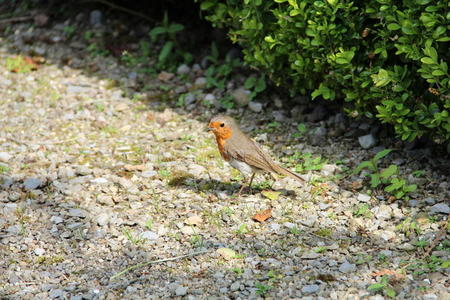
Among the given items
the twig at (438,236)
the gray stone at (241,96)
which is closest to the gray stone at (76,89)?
the gray stone at (241,96)

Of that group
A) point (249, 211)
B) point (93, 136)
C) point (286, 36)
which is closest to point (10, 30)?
point (93, 136)

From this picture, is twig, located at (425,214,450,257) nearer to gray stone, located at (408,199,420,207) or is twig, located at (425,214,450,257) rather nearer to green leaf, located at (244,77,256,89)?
gray stone, located at (408,199,420,207)

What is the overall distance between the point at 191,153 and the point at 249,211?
1158mm

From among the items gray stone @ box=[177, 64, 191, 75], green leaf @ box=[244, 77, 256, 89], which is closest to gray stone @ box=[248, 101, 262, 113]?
green leaf @ box=[244, 77, 256, 89]

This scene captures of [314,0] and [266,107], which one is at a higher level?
[314,0]

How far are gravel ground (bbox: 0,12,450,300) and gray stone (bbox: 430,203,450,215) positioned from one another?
0.01 m

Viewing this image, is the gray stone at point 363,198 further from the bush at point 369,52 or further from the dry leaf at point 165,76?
the dry leaf at point 165,76

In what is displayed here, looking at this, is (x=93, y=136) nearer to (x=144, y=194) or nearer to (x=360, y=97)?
(x=144, y=194)

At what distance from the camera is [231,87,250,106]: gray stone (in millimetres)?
6980

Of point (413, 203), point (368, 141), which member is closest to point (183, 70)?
point (368, 141)

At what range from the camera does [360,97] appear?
5668 mm

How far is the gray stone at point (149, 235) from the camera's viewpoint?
16.0ft

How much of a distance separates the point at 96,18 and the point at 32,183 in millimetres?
3759

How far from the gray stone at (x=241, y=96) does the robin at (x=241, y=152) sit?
1.49 metres
